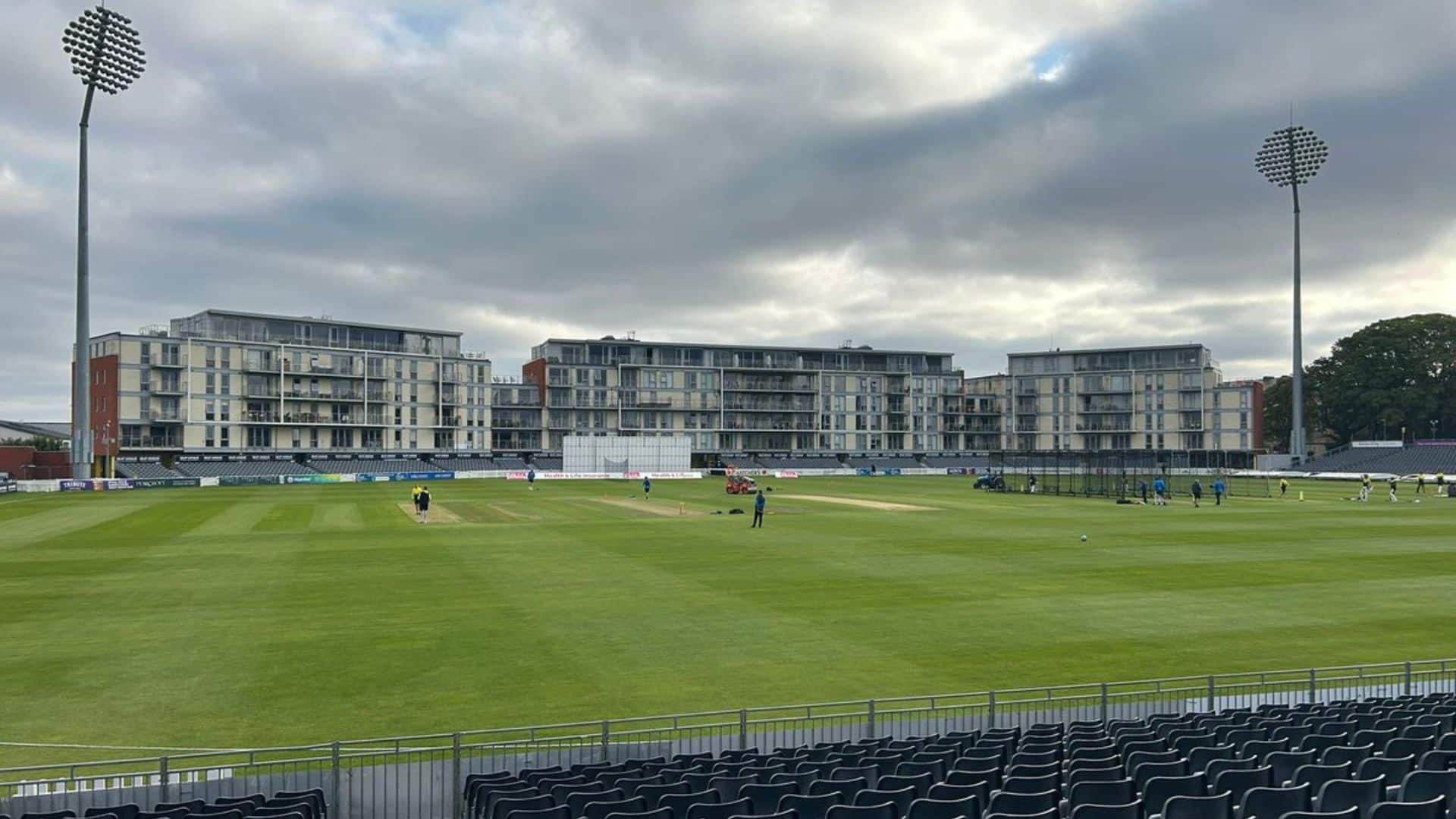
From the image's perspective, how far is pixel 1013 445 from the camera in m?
159

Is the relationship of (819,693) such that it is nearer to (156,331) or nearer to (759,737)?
(759,737)

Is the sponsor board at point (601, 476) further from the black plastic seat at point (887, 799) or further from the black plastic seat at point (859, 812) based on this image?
the black plastic seat at point (859, 812)

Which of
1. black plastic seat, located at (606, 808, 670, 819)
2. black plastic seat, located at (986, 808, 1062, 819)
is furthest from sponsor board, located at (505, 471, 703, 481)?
black plastic seat, located at (986, 808, 1062, 819)

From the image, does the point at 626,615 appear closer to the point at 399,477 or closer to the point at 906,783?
the point at 906,783

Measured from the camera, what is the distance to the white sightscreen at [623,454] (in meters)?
107

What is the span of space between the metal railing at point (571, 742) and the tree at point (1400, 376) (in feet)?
431

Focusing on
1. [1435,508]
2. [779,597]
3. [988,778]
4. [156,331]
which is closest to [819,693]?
[988,778]

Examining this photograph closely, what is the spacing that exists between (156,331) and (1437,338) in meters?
160

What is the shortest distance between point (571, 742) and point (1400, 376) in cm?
14665

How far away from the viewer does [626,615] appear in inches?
982

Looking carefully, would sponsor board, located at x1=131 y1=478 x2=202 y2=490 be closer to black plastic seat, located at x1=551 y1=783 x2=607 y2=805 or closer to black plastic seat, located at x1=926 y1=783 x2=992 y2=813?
black plastic seat, located at x1=551 y1=783 x2=607 y2=805

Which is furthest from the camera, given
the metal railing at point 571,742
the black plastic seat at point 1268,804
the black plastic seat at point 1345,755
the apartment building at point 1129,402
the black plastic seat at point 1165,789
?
the apartment building at point 1129,402

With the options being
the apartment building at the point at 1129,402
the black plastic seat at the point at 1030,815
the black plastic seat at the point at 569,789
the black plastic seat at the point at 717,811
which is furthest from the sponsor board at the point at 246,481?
the apartment building at the point at 1129,402

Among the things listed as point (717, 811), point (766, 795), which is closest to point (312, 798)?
point (717, 811)
